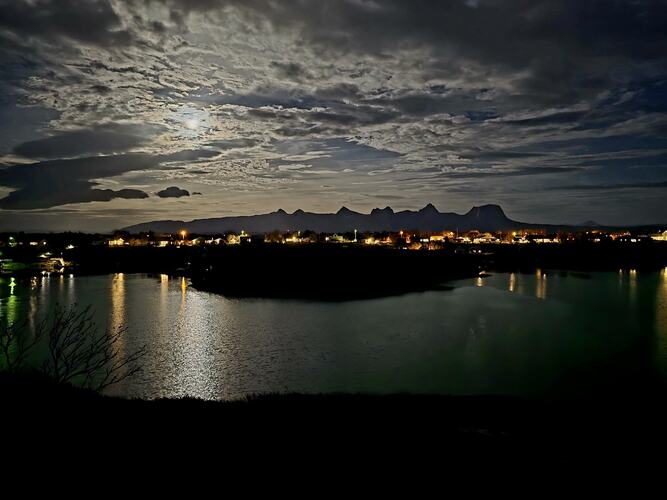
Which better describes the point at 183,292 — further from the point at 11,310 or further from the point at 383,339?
the point at 383,339

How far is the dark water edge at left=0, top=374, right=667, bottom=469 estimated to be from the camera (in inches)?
426

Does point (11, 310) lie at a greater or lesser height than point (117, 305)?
greater

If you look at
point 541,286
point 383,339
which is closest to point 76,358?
point 383,339

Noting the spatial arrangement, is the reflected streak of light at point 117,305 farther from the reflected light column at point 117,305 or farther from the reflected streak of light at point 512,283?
the reflected streak of light at point 512,283

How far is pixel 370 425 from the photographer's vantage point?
13.3 meters

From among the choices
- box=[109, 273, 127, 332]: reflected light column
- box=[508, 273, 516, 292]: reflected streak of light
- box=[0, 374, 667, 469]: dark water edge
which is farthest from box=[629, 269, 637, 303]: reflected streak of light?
box=[109, 273, 127, 332]: reflected light column

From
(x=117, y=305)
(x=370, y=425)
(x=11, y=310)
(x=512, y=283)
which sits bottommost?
(x=512, y=283)

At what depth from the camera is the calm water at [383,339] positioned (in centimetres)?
2366

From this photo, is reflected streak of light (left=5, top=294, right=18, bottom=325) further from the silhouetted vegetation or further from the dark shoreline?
the dark shoreline

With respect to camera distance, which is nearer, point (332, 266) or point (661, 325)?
point (661, 325)

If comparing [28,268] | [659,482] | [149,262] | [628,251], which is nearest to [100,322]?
[659,482]

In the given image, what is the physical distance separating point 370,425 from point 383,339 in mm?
20532

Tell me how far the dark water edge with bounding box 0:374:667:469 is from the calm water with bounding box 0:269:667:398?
4.45 m

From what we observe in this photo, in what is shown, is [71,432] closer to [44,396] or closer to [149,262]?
[44,396]
